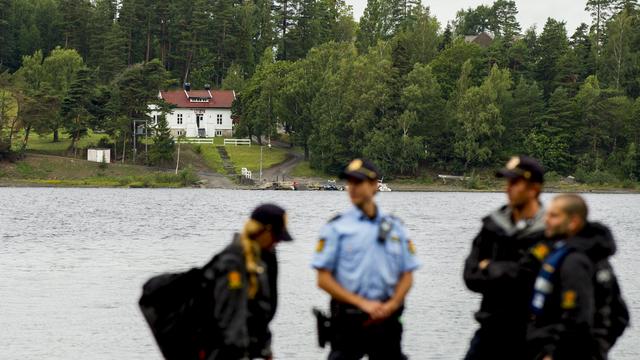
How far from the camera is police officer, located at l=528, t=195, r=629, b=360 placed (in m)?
9.92

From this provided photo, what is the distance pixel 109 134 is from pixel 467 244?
79.2 m

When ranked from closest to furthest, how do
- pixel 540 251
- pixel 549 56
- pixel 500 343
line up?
pixel 540 251 < pixel 500 343 < pixel 549 56

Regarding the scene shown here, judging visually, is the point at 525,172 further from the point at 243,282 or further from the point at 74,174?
the point at 74,174

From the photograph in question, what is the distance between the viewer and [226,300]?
10.4m

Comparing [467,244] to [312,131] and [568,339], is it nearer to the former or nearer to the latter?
[568,339]

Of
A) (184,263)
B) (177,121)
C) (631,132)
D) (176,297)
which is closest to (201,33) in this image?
(177,121)

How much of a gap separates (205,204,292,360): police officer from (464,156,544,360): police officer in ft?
6.43

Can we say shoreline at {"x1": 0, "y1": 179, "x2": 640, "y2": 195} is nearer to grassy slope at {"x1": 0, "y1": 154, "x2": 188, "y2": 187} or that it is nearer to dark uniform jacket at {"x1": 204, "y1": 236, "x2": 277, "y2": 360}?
grassy slope at {"x1": 0, "y1": 154, "x2": 188, "y2": 187}

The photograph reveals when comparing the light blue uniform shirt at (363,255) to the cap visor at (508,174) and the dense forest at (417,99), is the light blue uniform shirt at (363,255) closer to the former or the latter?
the cap visor at (508,174)

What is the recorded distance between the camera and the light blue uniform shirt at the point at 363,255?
35.4 ft

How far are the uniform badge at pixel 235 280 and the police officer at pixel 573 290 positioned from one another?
273cm

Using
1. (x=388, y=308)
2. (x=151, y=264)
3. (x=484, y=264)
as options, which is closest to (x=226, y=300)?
(x=388, y=308)

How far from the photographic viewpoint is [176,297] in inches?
436

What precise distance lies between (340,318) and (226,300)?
1.32 m
